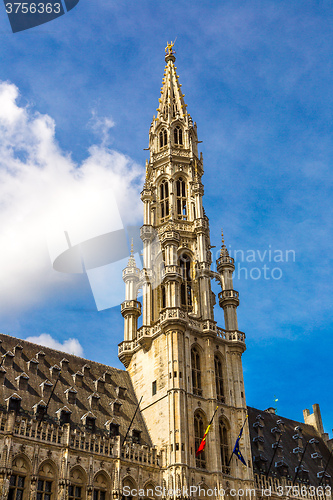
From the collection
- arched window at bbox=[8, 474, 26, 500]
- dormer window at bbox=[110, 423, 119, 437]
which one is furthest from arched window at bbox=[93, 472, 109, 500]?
arched window at bbox=[8, 474, 26, 500]

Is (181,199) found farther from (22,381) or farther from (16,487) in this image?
(16,487)

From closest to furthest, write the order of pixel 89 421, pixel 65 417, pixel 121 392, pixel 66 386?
pixel 65 417
pixel 89 421
pixel 66 386
pixel 121 392

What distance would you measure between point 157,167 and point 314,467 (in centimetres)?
4126

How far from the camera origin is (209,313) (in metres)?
64.6

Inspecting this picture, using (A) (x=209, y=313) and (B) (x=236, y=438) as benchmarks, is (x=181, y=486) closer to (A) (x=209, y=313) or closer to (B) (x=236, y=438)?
(B) (x=236, y=438)

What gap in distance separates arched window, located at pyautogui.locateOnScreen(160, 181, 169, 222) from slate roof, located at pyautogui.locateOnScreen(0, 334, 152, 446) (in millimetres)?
19772

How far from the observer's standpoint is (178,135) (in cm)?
8075

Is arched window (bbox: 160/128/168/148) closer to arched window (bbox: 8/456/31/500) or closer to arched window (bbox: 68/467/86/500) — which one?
arched window (bbox: 68/467/86/500)

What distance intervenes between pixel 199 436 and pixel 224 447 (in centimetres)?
305

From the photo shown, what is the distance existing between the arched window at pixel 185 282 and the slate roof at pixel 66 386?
422 inches

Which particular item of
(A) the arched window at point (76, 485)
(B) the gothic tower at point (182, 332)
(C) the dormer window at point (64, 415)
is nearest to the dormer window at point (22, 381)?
(C) the dormer window at point (64, 415)

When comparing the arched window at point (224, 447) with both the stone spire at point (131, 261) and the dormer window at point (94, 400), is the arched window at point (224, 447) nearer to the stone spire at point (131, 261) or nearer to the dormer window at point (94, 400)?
the dormer window at point (94, 400)

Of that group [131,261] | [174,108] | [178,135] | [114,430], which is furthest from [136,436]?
[174,108]

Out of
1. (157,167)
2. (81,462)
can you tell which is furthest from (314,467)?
(157,167)
